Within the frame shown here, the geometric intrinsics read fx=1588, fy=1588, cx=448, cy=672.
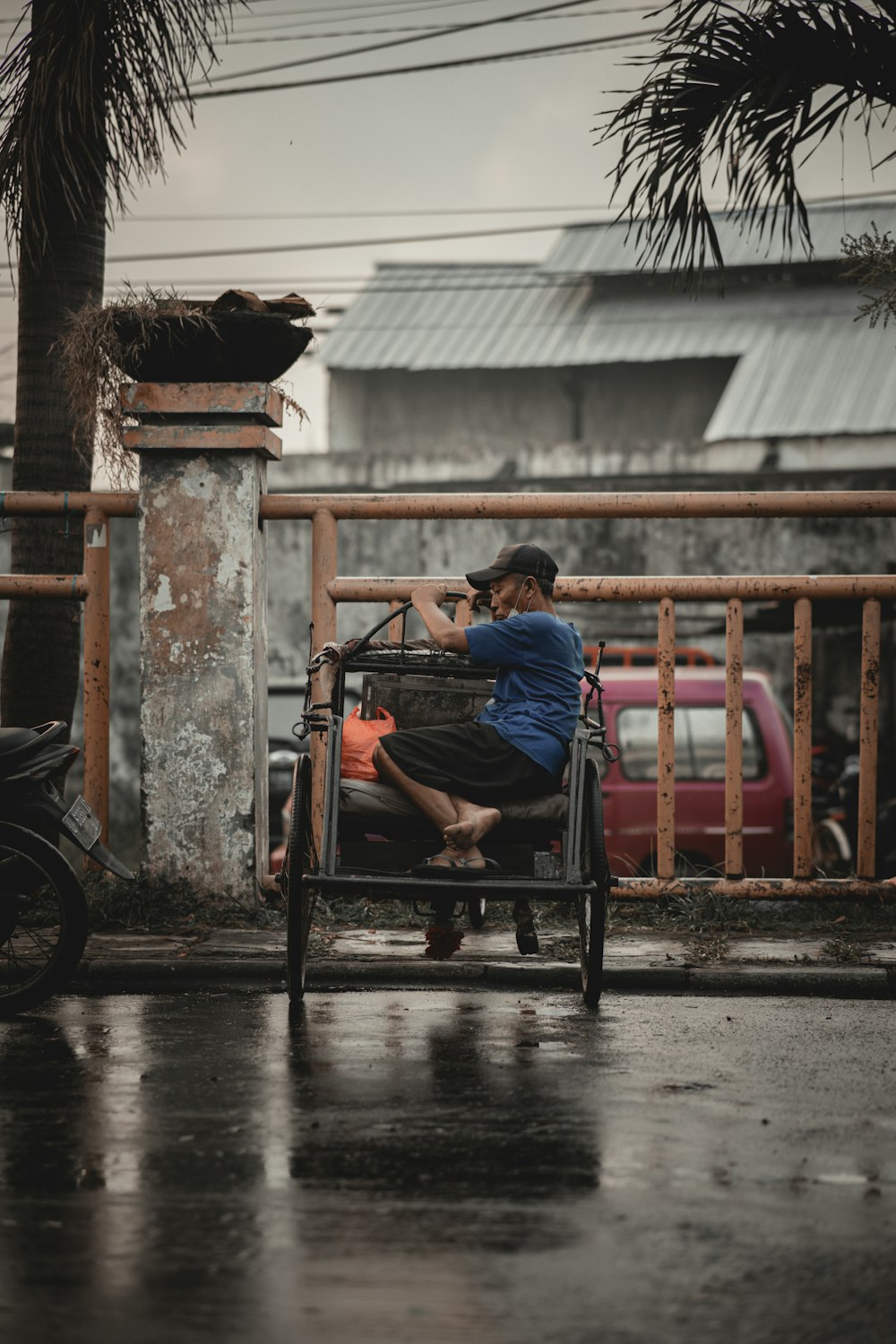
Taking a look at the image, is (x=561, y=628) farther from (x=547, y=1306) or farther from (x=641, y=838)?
(x=641, y=838)

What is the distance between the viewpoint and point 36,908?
19.2 feet

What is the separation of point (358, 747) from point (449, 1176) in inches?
91.3

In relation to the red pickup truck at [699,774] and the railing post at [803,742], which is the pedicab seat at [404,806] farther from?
the red pickup truck at [699,774]

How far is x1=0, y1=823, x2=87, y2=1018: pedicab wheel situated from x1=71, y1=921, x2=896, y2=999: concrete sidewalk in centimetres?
36

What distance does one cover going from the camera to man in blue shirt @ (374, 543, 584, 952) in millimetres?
5371

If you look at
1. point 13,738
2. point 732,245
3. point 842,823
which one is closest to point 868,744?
point 13,738

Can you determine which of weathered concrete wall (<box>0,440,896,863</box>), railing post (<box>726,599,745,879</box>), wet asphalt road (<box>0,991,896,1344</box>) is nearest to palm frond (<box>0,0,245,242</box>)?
railing post (<box>726,599,745,879</box>)

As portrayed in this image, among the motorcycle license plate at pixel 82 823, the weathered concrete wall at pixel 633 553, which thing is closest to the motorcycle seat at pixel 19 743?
the motorcycle license plate at pixel 82 823

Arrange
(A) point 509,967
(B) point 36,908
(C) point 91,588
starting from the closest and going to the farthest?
1. (B) point 36,908
2. (A) point 509,967
3. (C) point 91,588

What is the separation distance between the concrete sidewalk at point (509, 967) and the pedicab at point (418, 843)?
11.2 inches

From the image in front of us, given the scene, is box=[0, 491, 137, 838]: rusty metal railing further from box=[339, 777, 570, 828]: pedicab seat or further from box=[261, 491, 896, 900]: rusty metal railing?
box=[339, 777, 570, 828]: pedicab seat

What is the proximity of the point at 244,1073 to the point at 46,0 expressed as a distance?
560 cm

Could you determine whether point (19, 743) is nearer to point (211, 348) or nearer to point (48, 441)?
point (211, 348)

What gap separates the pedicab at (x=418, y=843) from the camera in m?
5.22
